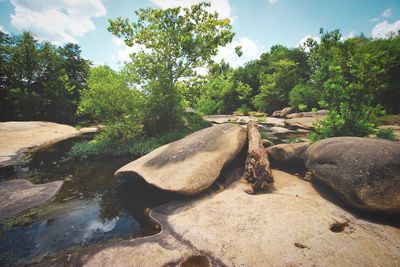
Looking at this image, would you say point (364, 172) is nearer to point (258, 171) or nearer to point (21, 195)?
point (258, 171)

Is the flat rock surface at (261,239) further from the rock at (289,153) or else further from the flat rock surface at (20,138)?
the flat rock surface at (20,138)

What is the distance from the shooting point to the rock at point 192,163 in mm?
4953

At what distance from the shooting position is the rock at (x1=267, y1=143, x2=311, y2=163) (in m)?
6.25

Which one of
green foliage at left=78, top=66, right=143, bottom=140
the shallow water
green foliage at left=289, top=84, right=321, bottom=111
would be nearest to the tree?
green foliage at left=78, top=66, right=143, bottom=140

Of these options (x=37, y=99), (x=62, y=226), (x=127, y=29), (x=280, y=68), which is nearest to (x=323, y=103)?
(x=62, y=226)

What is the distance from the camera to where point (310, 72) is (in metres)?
35.6

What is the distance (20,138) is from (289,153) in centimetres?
1737

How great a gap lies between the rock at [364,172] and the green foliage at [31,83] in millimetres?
28470

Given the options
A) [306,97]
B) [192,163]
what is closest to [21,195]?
[192,163]

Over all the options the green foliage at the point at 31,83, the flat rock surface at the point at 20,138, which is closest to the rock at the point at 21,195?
the flat rock surface at the point at 20,138

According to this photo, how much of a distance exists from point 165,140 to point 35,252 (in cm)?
819

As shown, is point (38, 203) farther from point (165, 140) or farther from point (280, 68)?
point (280, 68)

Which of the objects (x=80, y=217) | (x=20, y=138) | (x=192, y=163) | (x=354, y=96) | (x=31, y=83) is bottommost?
(x=80, y=217)

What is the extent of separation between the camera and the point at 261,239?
11.3 feet
